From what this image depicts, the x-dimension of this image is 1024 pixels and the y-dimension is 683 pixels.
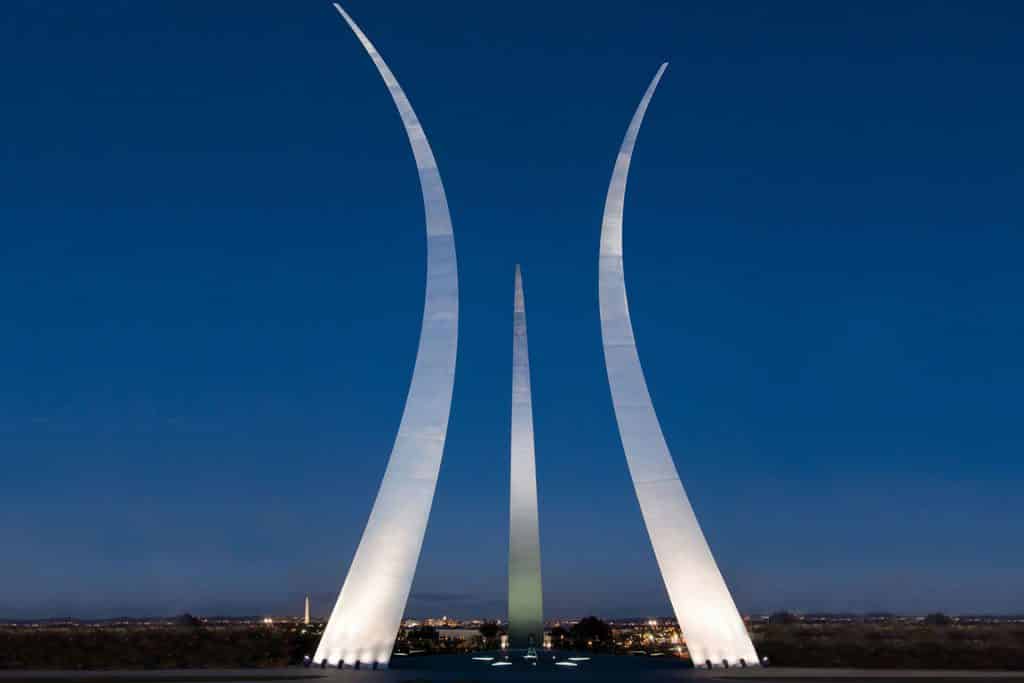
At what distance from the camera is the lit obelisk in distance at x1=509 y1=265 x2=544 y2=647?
3216cm

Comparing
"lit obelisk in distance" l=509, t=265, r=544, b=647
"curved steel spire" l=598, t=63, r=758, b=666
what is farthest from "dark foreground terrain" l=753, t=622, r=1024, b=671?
"lit obelisk in distance" l=509, t=265, r=544, b=647

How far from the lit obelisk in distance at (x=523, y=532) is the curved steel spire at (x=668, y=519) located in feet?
25.2

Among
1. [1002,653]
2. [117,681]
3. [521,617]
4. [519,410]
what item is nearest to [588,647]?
[521,617]

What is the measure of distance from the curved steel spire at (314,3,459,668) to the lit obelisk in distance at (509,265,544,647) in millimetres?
7989

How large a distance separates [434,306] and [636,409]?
5410 millimetres

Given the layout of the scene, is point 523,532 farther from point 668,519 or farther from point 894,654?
point 894,654

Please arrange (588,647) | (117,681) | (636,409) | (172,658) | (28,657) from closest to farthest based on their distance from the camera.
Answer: (117,681) → (636,409) → (172,658) → (28,657) → (588,647)

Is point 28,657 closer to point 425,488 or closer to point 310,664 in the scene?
point 310,664

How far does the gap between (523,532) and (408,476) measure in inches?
355

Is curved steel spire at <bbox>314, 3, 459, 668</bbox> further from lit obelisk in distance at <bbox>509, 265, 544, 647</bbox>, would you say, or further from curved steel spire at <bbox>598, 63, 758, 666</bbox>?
lit obelisk in distance at <bbox>509, 265, 544, 647</bbox>

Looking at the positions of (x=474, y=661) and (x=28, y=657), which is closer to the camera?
(x=474, y=661)

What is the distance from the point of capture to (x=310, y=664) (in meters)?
23.2

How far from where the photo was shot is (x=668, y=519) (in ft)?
78.6

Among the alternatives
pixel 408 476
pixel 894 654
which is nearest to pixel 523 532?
pixel 408 476
